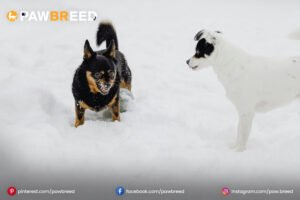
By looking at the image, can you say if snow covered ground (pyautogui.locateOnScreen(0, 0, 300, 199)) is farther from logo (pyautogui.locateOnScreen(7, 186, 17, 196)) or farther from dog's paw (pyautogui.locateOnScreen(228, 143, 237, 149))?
logo (pyautogui.locateOnScreen(7, 186, 17, 196))

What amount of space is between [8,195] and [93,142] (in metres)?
1.10

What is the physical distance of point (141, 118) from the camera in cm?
502

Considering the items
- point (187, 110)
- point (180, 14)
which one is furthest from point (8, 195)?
point (180, 14)

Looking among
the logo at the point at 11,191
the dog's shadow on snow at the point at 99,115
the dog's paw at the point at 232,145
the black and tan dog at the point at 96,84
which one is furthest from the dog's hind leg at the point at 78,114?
the dog's paw at the point at 232,145

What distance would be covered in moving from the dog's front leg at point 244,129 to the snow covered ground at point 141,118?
10 centimetres

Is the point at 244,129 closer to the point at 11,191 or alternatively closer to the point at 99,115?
the point at 99,115

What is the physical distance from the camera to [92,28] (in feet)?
30.3

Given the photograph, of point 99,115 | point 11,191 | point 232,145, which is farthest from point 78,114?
point 232,145

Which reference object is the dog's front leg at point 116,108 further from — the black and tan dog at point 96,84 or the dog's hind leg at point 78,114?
the dog's hind leg at point 78,114

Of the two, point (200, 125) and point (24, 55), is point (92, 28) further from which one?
point (200, 125)

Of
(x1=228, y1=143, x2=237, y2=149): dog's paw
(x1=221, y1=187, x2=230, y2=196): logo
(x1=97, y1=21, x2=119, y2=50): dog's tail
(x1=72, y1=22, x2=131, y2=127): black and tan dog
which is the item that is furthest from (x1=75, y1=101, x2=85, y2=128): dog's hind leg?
(x1=221, y1=187, x2=230, y2=196): logo

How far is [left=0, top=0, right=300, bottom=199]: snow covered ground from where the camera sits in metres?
4.02

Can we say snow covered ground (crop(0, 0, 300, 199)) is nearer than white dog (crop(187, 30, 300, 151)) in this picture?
Yes

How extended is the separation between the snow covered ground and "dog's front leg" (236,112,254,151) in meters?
0.10
